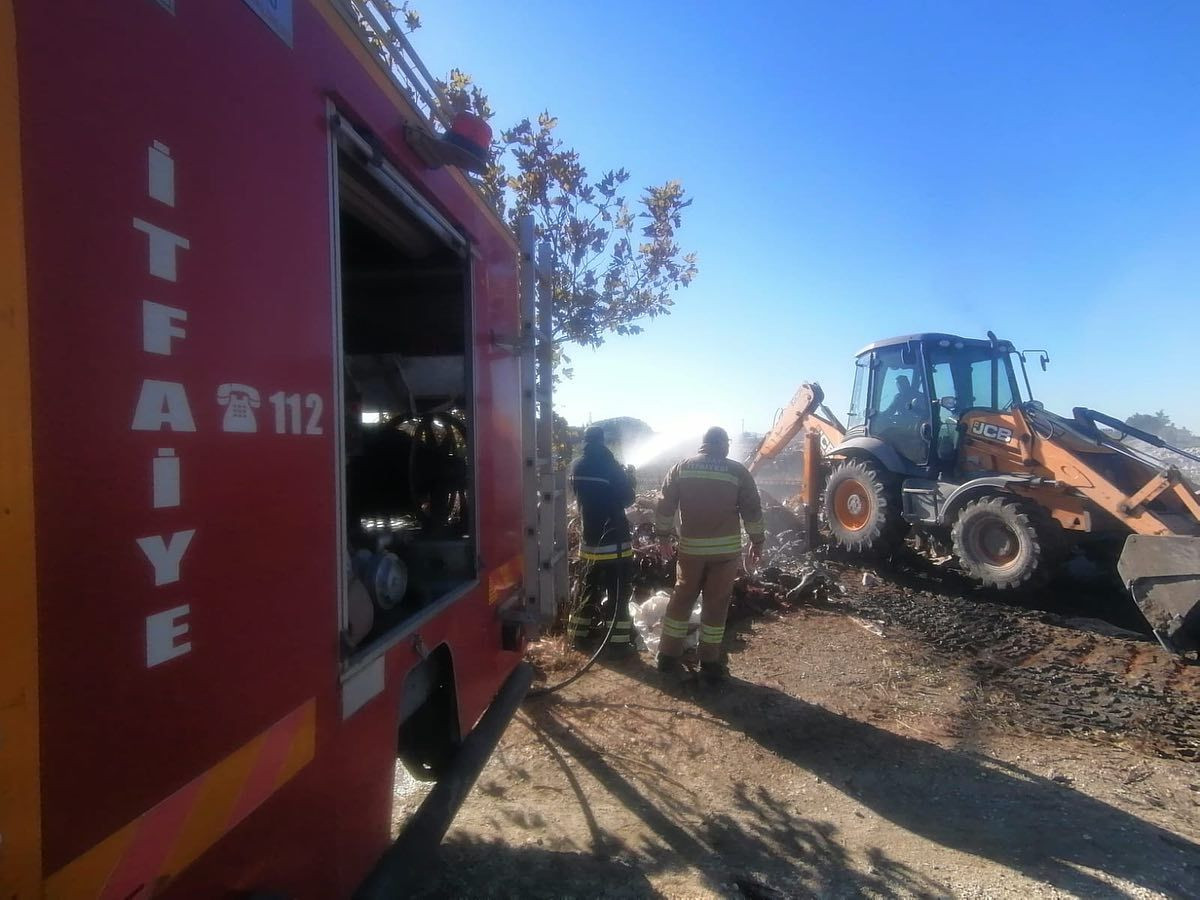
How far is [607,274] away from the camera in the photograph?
6961 millimetres

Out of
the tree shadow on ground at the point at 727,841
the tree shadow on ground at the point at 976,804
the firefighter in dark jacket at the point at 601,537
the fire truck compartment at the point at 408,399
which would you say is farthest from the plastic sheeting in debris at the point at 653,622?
the fire truck compartment at the point at 408,399

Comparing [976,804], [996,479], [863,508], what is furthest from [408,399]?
[863,508]

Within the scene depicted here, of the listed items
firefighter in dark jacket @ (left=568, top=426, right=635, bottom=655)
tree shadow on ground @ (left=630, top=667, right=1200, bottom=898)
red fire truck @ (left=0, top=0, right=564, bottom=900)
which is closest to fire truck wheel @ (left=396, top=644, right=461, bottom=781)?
red fire truck @ (left=0, top=0, right=564, bottom=900)

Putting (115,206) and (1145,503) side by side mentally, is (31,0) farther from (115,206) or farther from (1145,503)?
→ (1145,503)

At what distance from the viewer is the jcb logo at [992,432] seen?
711 centimetres

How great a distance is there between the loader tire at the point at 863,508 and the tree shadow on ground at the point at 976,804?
4406 millimetres

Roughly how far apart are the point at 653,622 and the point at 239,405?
468 cm

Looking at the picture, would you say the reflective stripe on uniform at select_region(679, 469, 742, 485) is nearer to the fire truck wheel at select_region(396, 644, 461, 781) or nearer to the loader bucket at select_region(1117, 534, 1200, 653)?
the fire truck wheel at select_region(396, 644, 461, 781)

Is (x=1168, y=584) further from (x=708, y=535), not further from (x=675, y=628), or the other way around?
(x=675, y=628)

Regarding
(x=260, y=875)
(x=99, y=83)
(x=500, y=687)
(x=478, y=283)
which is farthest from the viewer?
(x=500, y=687)

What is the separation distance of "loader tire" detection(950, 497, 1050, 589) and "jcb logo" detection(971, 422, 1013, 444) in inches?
30.2

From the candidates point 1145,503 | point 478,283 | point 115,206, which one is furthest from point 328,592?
point 1145,503

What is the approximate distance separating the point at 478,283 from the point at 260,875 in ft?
6.94

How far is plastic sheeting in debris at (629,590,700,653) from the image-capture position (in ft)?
17.1
